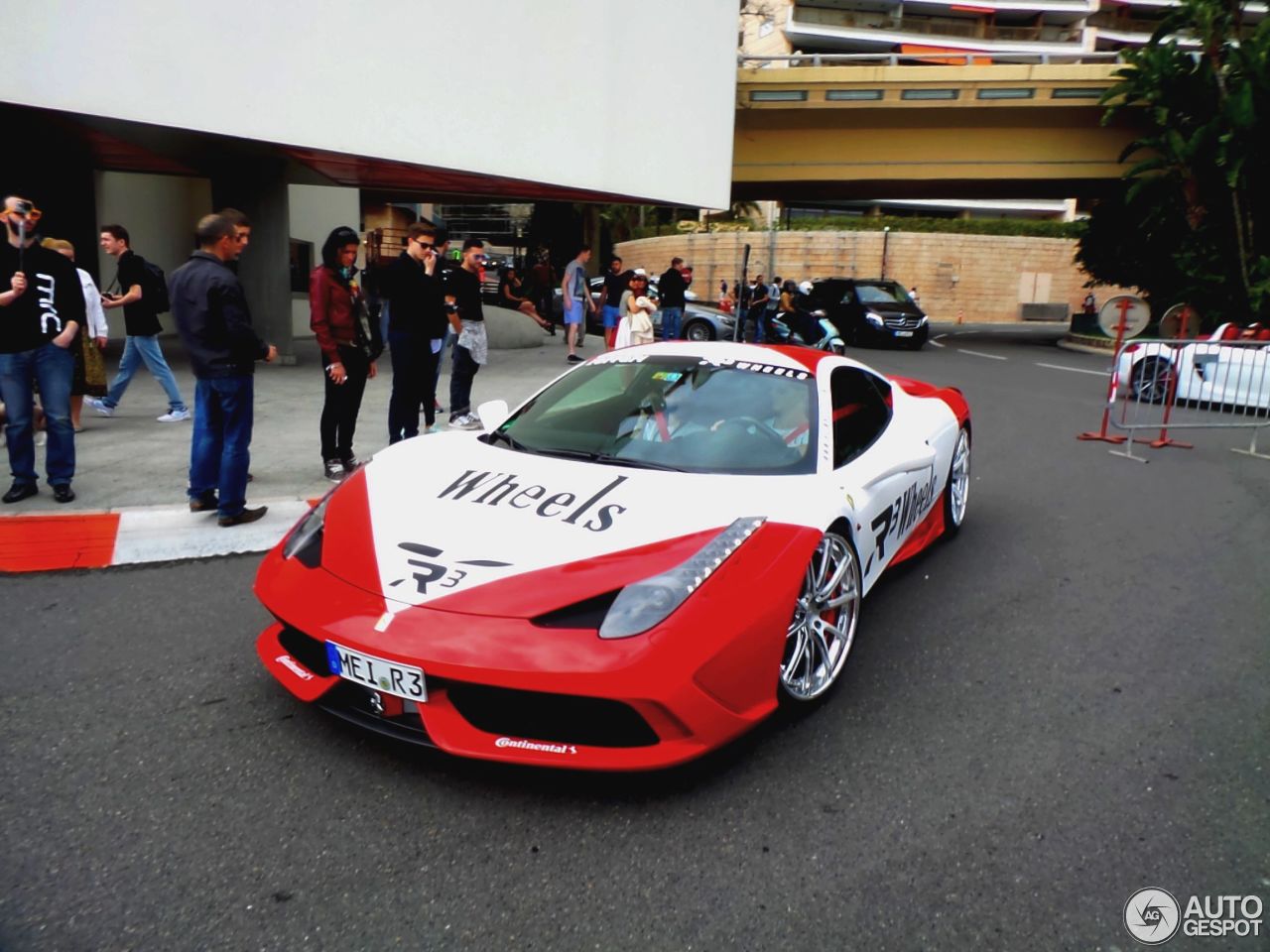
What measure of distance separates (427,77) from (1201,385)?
34.9 feet

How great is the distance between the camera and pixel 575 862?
2.53 metres

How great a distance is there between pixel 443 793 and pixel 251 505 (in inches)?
140

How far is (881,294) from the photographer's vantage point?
22.9 m

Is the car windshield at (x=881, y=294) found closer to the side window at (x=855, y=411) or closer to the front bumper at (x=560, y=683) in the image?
the side window at (x=855, y=411)

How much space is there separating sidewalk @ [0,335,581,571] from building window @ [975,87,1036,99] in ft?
68.5

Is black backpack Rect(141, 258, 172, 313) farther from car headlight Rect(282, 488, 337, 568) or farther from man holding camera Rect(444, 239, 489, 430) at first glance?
car headlight Rect(282, 488, 337, 568)

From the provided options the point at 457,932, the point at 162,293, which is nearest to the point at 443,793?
the point at 457,932

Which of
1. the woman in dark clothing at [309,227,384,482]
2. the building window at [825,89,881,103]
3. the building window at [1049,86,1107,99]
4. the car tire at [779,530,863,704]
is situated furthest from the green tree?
the car tire at [779,530,863,704]

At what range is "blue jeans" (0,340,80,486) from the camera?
18.1 feet

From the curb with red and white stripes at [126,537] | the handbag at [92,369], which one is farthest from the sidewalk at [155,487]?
the handbag at [92,369]

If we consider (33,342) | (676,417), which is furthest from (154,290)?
(676,417)

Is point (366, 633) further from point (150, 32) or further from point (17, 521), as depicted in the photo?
point (150, 32)

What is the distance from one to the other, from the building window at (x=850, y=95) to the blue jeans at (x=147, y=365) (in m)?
22.6

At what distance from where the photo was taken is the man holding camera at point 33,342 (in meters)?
5.40
